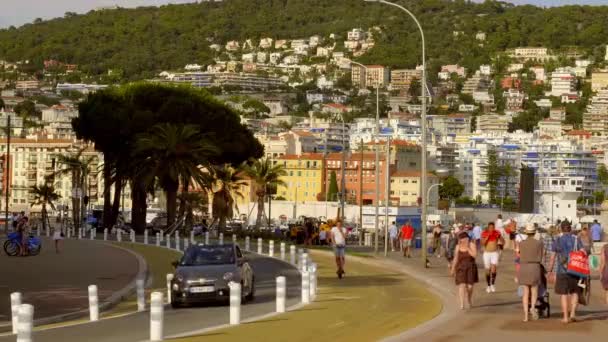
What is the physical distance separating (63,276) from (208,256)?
459 inches

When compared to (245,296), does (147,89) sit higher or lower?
higher

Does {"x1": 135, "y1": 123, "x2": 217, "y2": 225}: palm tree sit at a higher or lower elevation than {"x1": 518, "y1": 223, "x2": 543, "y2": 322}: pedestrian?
higher

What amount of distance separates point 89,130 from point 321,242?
94.0 ft

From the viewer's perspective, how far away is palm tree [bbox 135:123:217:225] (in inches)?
3241

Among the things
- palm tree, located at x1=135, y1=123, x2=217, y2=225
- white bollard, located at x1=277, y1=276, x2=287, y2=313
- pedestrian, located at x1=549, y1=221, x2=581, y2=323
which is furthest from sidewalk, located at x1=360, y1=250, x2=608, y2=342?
palm tree, located at x1=135, y1=123, x2=217, y2=225

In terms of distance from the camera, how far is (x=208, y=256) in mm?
29344

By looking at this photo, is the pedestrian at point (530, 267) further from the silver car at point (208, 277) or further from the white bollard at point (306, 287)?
the silver car at point (208, 277)

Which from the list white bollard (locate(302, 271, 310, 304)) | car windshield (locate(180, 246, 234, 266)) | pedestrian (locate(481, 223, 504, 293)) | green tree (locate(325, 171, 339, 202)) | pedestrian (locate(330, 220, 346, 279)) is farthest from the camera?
green tree (locate(325, 171, 339, 202))

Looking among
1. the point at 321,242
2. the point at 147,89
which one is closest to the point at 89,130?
the point at 147,89

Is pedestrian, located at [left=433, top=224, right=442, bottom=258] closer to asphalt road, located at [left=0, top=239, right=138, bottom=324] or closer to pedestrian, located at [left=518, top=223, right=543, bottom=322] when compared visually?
asphalt road, located at [left=0, top=239, right=138, bottom=324]

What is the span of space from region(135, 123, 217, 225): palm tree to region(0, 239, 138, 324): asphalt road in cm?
2397

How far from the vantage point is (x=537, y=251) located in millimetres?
23406

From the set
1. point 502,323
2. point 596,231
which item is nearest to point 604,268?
point 502,323

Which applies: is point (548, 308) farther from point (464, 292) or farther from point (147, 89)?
point (147, 89)
